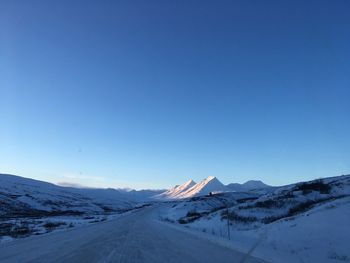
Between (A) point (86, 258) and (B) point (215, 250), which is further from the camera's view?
(B) point (215, 250)

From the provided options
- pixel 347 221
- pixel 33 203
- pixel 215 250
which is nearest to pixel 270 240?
pixel 347 221

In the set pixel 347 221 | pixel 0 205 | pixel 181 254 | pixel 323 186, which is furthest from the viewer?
pixel 0 205

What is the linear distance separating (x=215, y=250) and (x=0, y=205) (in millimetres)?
96782

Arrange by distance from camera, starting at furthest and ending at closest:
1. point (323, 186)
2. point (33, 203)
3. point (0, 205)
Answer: point (33, 203) → point (0, 205) → point (323, 186)

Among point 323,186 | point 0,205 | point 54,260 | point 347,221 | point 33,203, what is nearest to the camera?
point 54,260

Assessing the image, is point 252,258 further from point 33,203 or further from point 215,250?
point 33,203

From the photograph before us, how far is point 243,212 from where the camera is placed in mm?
41688

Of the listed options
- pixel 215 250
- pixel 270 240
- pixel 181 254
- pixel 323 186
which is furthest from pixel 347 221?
pixel 323 186

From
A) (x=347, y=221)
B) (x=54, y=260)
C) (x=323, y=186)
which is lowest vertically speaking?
(x=54, y=260)

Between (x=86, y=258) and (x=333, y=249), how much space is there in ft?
32.0

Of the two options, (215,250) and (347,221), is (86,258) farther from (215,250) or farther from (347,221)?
(347,221)

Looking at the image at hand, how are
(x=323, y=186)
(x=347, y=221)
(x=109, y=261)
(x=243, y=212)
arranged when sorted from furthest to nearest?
Result: (x=323, y=186) < (x=243, y=212) < (x=347, y=221) < (x=109, y=261)

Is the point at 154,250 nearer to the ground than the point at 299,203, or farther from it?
nearer to the ground

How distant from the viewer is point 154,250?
14.1m
